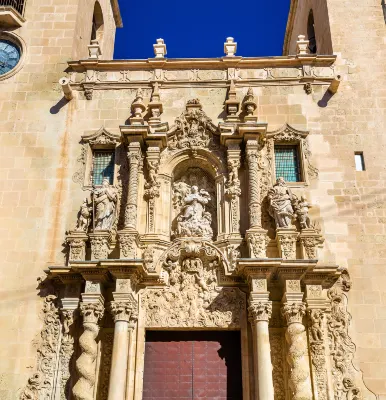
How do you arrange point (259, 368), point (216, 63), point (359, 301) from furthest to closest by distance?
point (216, 63), point (359, 301), point (259, 368)

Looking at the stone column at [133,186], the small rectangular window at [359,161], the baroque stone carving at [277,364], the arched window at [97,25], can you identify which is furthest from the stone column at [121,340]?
the arched window at [97,25]

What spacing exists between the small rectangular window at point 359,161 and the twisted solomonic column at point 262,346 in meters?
4.00

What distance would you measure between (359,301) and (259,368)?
257 cm

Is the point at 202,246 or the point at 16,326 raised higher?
the point at 202,246

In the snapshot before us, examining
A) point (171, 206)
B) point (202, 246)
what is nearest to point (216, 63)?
point (171, 206)

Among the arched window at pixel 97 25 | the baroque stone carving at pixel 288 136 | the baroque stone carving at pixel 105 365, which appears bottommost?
the baroque stone carving at pixel 105 365

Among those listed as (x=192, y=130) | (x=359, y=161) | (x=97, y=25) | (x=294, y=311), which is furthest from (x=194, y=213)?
(x=97, y=25)

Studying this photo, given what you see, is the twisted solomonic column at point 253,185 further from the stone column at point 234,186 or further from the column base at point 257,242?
the stone column at point 234,186

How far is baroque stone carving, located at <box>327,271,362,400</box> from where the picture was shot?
10.2 m

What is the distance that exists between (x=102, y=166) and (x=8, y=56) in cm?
423

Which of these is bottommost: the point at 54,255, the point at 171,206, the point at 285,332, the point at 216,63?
the point at 285,332

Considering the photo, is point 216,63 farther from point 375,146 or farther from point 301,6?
point 301,6

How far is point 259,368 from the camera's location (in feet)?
32.6

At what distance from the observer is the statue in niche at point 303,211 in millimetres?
11422
